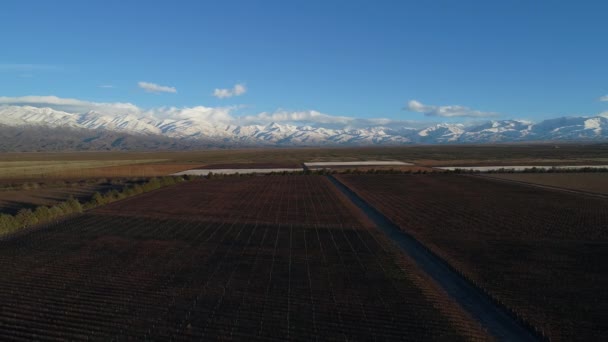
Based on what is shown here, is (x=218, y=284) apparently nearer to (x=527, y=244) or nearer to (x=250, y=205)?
(x=527, y=244)

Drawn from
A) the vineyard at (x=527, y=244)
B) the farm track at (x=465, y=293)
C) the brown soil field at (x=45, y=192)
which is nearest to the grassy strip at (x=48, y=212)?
the brown soil field at (x=45, y=192)

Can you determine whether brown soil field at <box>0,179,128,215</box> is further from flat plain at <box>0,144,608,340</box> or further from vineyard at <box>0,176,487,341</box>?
vineyard at <box>0,176,487,341</box>

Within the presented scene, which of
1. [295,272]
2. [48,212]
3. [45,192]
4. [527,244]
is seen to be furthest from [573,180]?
[45,192]

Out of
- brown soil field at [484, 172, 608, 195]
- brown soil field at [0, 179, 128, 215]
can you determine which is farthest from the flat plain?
brown soil field at [484, 172, 608, 195]

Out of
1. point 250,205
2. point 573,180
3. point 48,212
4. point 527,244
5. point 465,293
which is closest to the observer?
point 465,293

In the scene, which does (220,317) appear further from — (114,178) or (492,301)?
(114,178)

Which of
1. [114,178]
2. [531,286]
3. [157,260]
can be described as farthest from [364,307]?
[114,178]
